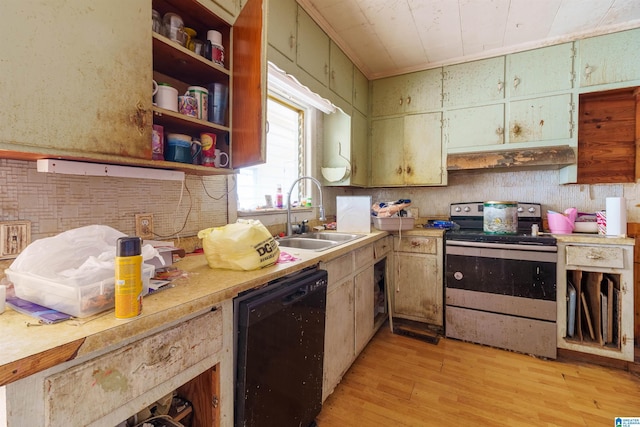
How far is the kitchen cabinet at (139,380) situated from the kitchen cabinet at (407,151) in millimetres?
2424

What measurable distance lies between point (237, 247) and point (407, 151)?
2.36 metres

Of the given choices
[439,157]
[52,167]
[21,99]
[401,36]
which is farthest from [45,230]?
[439,157]

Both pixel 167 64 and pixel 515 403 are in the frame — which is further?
pixel 515 403

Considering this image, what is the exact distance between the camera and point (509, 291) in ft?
7.27

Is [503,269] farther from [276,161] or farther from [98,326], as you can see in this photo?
[98,326]

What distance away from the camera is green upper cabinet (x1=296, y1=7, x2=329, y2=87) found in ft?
6.25

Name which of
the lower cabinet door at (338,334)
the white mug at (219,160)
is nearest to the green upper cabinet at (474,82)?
the lower cabinet door at (338,334)

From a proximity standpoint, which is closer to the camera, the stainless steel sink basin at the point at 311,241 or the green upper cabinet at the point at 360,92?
the stainless steel sink basin at the point at 311,241

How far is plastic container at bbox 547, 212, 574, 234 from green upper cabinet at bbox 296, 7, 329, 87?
2157 millimetres

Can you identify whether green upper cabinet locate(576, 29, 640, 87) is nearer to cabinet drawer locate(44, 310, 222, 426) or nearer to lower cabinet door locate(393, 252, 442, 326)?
lower cabinet door locate(393, 252, 442, 326)

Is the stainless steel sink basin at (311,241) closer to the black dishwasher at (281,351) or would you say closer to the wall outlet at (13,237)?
the black dishwasher at (281,351)

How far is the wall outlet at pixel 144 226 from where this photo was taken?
4.07 feet

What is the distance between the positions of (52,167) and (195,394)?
87 centimetres

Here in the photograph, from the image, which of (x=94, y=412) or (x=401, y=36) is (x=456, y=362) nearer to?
(x=94, y=412)
